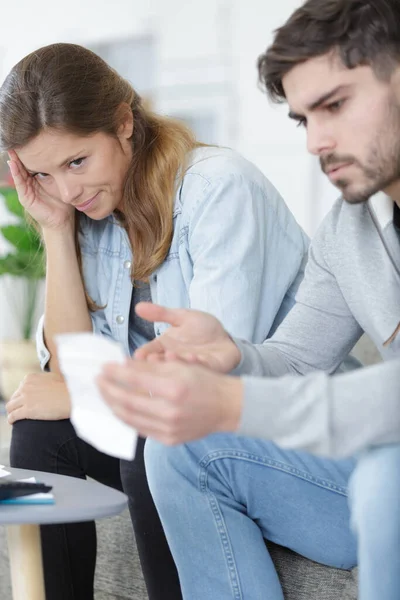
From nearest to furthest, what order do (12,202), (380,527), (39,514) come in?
(380,527) → (39,514) → (12,202)

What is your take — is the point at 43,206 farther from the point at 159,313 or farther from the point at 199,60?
the point at 199,60

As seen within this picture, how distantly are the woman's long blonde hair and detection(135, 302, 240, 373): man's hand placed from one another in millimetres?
513

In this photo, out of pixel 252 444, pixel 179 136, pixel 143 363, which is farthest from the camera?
pixel 179 136

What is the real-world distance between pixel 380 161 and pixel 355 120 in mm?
66

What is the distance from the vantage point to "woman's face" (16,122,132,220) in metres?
1.66

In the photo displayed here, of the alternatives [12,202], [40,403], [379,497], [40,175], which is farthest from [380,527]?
[12,202]

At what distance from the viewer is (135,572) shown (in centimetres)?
173

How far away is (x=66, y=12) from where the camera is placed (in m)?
4.81

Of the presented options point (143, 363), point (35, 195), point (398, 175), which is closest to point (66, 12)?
point (35, 195)

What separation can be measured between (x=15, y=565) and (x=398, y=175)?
31.3 inches

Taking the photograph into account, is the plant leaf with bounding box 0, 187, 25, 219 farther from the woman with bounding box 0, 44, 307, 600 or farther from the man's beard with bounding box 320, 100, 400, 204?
the man's beard with bounding box 320, 100, 400, 204

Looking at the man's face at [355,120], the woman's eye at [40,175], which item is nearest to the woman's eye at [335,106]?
the man's face at [355,120]

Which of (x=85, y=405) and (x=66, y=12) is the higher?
(x=66, y=12)

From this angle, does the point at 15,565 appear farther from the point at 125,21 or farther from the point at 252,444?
the point at 125,21
